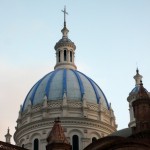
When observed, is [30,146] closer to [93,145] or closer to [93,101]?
[93,101]

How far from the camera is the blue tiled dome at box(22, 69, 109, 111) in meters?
52.7

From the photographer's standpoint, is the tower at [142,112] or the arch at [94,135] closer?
the tower at [142,112]

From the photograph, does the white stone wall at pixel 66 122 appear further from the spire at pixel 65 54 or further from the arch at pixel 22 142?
the spire at pixel 65 54

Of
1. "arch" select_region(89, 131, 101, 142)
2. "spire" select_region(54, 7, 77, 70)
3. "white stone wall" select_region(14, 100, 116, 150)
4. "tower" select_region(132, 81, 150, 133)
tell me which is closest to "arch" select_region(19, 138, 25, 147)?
"white stone wall" select_region(14, 100, 116, 150)

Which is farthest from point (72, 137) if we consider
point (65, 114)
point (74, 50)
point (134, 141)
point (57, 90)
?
point (134, 141)

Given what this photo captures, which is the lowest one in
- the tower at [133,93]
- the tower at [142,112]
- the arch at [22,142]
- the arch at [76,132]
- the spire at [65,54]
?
the tower at [142,112]

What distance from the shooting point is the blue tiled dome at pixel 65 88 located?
5266 cm

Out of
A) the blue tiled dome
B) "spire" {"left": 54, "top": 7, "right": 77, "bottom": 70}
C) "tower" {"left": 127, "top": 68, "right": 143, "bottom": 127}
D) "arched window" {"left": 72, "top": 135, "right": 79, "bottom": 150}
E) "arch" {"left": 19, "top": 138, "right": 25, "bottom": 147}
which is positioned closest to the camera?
"arched window" {"left": 72, "top": 135, "right": 79, "bottom": 150}

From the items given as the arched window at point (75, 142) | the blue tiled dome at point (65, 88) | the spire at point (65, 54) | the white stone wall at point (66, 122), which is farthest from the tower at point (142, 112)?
the spire at point (65, 54)

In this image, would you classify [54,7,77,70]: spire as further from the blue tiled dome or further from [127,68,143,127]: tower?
[127,68,143,127]: tower

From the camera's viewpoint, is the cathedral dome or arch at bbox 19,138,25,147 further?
arch at bbox 19,138,25,147

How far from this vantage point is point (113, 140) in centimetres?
3081

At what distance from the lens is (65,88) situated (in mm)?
52875

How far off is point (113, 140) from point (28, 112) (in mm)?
22931
